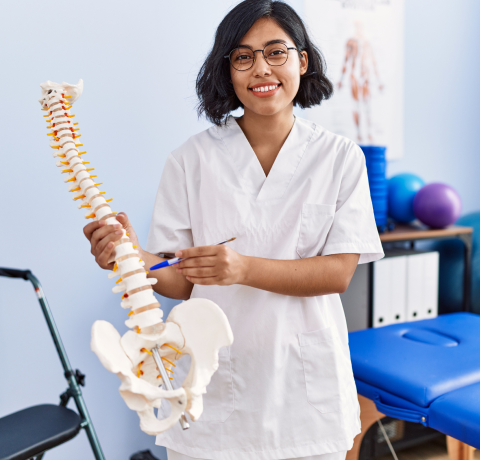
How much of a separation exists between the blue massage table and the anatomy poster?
1.26 m

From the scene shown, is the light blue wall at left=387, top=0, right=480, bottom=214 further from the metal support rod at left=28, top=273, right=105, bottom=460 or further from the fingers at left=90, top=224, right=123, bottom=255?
the fingers at left=90, top=224, right=123, bottom=255

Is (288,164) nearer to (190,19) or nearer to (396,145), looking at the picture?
(190,19)

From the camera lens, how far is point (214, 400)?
1.04 meters

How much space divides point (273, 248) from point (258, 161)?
0.69 ft

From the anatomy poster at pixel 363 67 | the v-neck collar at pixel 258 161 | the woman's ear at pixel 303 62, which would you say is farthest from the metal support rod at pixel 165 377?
the anatomy poster at pixel 363 67

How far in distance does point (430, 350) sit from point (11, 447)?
1302 millimetres

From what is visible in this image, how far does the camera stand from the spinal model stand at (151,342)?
718 millimetres

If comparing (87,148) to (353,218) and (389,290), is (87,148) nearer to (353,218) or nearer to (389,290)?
(353,218)

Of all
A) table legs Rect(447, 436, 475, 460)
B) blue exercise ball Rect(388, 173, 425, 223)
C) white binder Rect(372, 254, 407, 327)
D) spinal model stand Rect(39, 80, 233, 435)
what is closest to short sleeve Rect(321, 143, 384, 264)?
spinal model stand Rect(39, 80, 233, 435)

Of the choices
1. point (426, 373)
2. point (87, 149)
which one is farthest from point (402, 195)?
point (87, 149)

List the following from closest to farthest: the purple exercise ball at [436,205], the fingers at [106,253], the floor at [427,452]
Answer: the fingers at [106,253], the floor at [427,452], the purple exercise ball at [436,205]

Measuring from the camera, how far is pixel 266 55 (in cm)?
102

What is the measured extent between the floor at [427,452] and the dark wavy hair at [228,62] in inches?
64.3

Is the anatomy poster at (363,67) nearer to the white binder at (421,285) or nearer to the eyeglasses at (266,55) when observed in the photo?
the white binder at (421,285)
